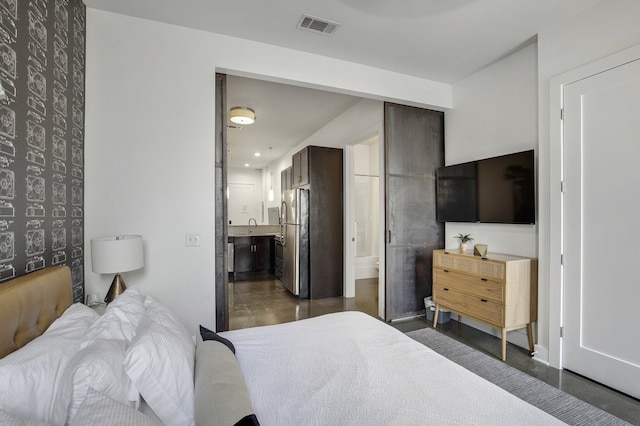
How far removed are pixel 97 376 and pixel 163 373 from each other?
0.75 ft

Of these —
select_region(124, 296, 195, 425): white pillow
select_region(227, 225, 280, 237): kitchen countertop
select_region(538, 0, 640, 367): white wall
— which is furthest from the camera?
select_region(227, 225, 280, 237): kitchen countertop

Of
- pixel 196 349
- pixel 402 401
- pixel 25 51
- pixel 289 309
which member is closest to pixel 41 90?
pixel 25 51

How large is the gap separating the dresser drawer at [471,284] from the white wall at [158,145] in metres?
2.53

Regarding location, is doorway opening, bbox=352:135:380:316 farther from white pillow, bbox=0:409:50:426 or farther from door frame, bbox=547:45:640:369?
white pillow, bbox=0:409:50:426

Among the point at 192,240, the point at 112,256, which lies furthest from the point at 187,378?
the point at 192,240

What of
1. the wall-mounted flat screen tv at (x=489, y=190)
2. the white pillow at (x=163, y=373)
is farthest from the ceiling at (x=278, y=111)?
the white pillow at (x=163, y=373)

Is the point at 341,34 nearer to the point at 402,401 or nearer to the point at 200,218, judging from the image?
the point at 200,218

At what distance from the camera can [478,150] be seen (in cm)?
358

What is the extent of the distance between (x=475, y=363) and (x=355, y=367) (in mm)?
1802

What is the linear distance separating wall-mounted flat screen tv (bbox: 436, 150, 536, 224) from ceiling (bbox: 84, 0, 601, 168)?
113 centimetres

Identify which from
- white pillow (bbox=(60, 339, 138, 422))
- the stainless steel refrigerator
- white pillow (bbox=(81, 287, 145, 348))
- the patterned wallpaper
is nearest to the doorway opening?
the stainless steel refrigerator

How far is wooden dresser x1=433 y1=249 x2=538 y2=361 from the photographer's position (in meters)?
2.79

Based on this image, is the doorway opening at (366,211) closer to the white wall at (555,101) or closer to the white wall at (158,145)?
the white wall at (555,101)

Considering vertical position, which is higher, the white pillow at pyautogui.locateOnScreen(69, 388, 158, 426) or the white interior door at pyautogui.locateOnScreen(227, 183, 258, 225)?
the white interior door at pyautogui.locateOnScreen(227, 183, 258, 225)
